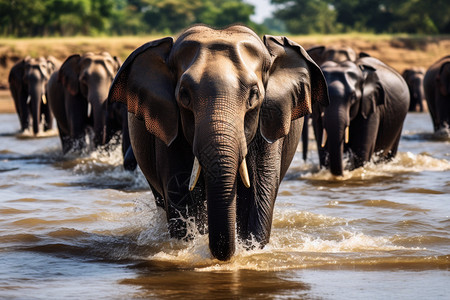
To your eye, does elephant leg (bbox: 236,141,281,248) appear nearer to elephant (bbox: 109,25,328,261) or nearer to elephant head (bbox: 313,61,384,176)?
elephant (bbox: 109,25,328,261)

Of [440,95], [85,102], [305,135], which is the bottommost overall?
[440,95]

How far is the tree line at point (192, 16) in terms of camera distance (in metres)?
47.2

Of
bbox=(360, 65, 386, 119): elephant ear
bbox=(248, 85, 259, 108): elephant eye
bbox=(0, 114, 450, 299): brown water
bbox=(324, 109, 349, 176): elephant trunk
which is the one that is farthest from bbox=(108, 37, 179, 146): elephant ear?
bbox=(360, 65, 386, 119): elephant ear

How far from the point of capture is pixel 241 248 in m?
6.12

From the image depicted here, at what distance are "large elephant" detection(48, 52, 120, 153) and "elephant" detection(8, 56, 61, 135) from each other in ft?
13.8

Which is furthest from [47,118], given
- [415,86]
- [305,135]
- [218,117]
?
[218,117]

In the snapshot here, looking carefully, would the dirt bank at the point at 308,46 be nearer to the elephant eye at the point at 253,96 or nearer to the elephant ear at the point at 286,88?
the elephant ear at the point at 286,88

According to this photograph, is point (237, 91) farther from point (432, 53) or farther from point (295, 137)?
point (432, 53)

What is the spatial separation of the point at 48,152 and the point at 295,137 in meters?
9.34

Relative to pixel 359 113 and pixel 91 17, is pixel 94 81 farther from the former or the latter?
pixel 91 17

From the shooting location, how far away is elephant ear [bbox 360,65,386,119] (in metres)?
11.0

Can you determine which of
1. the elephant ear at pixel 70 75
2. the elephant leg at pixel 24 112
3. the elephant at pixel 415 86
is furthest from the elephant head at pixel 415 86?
the elephant ear at pixel 70 75

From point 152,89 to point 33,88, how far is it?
1363 centimetres

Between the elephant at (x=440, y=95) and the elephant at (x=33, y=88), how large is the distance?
26.0ft
